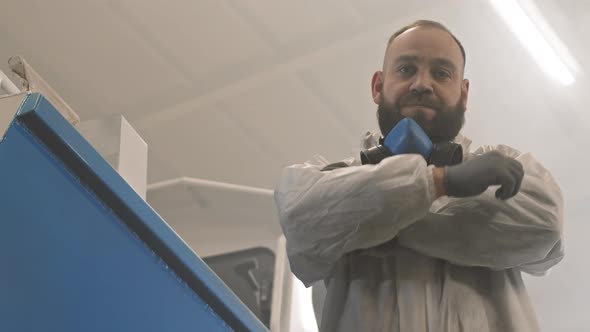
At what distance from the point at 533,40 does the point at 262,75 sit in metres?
0.85

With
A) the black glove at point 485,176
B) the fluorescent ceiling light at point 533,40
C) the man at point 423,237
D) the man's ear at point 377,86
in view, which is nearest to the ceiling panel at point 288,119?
the fluorescent ceiling light at point 533,40

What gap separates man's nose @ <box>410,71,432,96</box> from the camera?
1156 mm

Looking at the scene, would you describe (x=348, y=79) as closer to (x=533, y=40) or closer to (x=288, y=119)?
(x=288, y=119)

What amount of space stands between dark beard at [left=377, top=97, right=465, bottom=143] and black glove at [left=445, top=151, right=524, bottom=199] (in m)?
0.19

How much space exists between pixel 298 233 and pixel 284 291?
125 cm

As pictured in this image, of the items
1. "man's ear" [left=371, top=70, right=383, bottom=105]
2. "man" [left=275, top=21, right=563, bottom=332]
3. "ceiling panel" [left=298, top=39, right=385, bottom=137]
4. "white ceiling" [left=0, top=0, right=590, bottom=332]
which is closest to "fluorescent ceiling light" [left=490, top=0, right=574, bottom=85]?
"white ceiling" [left=0, top=0, right=590, bottom=332]

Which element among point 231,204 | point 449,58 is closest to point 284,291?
point 231,204

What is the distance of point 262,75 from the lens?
117 inches

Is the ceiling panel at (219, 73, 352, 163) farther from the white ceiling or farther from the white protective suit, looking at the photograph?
the white protective suit

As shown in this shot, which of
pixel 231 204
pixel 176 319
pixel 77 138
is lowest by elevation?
pixel 176 319

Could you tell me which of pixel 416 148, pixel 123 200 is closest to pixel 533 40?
pixel 416 148

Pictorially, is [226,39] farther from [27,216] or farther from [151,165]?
[27,216]

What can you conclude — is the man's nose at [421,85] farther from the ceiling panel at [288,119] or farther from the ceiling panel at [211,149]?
the ceiling panel at [211,149]

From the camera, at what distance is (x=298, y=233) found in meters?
1.02
